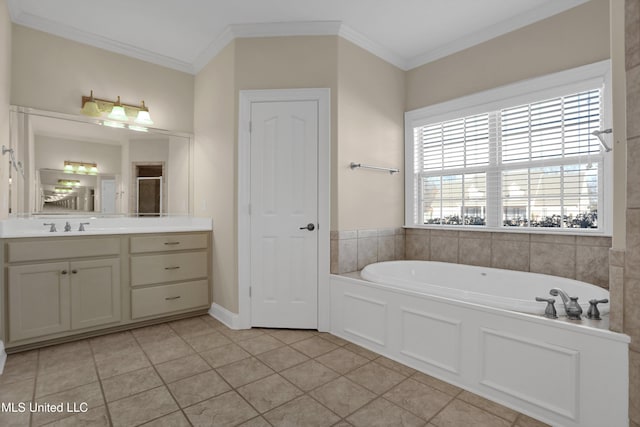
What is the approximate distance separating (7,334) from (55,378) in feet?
2.07

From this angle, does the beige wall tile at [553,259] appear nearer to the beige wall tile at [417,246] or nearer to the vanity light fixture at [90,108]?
the beige wall tile at [417,246]

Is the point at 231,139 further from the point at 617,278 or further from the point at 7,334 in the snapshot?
the point at 617,278

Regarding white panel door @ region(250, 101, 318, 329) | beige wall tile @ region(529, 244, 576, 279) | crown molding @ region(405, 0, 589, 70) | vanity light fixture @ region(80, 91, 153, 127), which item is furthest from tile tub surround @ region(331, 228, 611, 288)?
vanity light fixture @ region(80, 91, 153, 127)

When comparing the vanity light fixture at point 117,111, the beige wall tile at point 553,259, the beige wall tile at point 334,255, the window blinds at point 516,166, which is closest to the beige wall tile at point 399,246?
the window blinds at point 516,166

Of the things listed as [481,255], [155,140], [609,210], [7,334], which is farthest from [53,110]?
[609,210]

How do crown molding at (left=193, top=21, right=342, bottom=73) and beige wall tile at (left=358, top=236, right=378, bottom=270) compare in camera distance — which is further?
beige wall tile at (left=358, top=236, right=378, bottom=270)

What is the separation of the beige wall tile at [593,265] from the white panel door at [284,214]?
195 centimetres

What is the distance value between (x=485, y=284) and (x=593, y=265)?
0.72m

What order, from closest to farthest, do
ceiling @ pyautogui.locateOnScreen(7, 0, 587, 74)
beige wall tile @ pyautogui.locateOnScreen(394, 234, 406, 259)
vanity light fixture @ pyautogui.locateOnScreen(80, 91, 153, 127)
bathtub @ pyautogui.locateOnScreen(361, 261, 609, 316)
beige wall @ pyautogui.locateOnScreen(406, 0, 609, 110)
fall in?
bathtub @ pyautogui.locateOnScreen(361, 261, 609, 316)
beige wall @ pyautogui.locateOnScreen(406, 0, 609, 110)
ceiling @ pyautogui.locateOnScreen(7, 0, 587, 74)
vanity light fixture @ pyautogui.locateOnScreen(80, 91, 153, 127)
beige wall tile @ pyautogui.locateOnScreen(394, 234, 406, 259)

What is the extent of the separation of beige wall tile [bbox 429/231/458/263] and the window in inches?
4.8

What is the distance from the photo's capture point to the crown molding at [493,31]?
8.11 feet

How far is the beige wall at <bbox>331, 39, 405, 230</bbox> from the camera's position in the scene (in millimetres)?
2850

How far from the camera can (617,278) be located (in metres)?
1.47

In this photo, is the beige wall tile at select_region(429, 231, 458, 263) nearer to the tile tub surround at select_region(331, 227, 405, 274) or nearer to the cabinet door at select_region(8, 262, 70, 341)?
the tile tub surround at select_region(331, 227, 405, 274)
